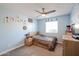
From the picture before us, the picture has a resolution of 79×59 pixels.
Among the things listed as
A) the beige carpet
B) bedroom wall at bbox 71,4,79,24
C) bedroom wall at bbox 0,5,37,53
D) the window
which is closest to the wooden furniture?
the beige carpet

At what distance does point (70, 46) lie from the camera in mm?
1415

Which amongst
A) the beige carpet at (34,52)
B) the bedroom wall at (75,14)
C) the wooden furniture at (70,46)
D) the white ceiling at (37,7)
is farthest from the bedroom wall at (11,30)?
the bedroom wall at (75,14)

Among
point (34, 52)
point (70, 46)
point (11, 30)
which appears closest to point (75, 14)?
point (70, 46)

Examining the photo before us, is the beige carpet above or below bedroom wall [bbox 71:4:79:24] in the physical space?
below

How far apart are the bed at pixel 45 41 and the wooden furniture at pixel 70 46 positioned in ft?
0.68

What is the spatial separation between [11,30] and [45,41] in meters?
0.71

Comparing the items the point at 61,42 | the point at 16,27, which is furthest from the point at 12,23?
the point at 61,42

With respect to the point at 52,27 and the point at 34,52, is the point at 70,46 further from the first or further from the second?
the point at 34,52

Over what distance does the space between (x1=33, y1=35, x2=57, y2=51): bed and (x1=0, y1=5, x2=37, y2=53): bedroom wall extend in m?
0.19

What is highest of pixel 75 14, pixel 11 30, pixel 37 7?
pixel 37 7

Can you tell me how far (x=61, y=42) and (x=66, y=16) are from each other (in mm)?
508

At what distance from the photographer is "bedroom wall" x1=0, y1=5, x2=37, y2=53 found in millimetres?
1459

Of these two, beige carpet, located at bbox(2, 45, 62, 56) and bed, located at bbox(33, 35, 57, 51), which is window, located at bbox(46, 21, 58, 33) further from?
beige carpet, located at bbox(2, 45, 62, 56)

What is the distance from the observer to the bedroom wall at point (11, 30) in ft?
4.79
